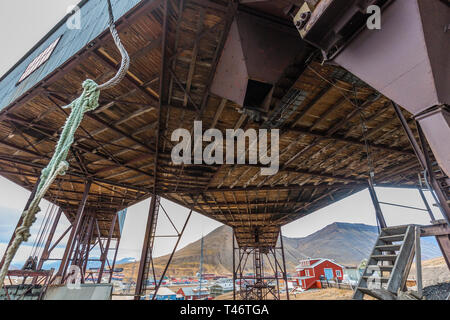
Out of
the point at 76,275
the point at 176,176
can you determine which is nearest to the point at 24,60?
the point at 176,176

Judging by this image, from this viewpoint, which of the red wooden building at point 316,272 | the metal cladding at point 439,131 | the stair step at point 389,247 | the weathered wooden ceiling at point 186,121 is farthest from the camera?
the red wooden building at point 316,272

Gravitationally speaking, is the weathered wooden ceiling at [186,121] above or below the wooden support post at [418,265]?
above

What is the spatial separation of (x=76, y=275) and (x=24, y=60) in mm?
13140

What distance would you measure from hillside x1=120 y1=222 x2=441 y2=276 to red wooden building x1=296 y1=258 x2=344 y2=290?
41.3 meters

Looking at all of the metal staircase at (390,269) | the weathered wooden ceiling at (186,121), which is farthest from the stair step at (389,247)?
the weathered wooden ceiling at (186,121)

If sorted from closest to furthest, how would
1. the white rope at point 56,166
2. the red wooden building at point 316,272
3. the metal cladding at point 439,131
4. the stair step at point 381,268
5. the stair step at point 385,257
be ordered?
the white rope at point 56,166, the metal cladding at point 439,131, the stair step at point 381,268, the stair step at point 385,257, the red wooden building at point 316,272

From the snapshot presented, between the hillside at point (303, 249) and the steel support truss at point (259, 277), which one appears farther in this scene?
the hillside at point (303, 249)

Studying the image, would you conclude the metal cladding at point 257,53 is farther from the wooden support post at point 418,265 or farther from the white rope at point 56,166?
the wooden support post at point 418,265

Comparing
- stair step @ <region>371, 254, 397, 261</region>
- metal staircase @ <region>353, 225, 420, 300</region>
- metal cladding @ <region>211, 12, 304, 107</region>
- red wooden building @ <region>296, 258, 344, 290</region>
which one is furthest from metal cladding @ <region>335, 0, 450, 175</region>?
red wooden building @ <region>296, 258, 344, 290</region>

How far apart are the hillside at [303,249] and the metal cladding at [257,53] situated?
67.7 metres

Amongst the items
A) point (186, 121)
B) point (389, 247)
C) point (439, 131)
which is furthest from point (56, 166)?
point (186, 121)

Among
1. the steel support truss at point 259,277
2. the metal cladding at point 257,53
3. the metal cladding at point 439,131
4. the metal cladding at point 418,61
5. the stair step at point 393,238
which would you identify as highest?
the metal cladding at point 257,53

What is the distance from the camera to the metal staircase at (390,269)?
3373 millimetres

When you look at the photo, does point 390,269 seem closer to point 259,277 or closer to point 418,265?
point 418,265
